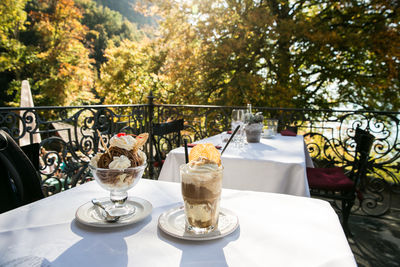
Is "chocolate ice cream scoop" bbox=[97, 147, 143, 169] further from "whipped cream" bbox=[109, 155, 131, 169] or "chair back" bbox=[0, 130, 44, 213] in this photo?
"chair back" bbox=[0, 130, 44, 213]

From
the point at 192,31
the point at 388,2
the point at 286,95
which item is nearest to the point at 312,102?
the point at 286,95

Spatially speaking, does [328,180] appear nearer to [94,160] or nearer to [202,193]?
[202,193]

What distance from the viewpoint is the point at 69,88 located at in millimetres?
13344

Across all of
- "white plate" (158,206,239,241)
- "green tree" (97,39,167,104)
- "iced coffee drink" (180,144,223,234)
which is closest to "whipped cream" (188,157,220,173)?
"iced coffee drink" (180,144,223,234)

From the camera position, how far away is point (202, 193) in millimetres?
687

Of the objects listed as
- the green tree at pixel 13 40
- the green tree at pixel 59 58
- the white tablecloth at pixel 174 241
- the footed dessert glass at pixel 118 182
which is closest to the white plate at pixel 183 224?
the white tablecloth at pixel 174 241

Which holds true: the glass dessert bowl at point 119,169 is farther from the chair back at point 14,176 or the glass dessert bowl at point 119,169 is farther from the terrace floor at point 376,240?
the terrace floor at point 376,240

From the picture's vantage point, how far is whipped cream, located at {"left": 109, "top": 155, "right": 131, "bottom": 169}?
2.54 ft

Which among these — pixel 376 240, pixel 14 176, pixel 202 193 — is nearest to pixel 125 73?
pixel 376 240

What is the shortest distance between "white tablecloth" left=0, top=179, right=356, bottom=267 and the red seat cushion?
1751 mm

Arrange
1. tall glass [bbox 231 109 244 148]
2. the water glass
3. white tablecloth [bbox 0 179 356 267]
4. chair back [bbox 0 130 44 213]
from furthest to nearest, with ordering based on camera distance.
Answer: the water glass
tall glass [bbox 231 109 244 148]
chair back [bbox 0 130 44 213]
white tablecloth [bbox 0 179 356 267]

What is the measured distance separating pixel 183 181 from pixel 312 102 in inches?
307

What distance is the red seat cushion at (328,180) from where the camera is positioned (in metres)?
2.47

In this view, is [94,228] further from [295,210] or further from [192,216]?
[295,210]
